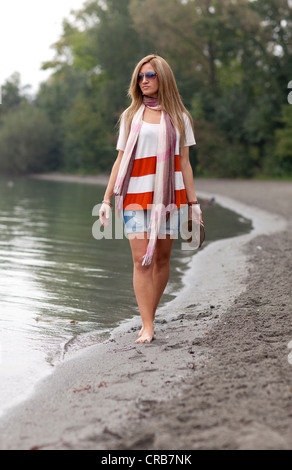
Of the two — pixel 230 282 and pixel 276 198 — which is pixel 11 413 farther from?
pixel 276 198

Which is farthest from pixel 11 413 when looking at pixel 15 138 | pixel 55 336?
pixel 15 138

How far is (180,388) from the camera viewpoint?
304cm

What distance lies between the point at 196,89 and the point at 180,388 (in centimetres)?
3814

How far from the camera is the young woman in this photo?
405 cm

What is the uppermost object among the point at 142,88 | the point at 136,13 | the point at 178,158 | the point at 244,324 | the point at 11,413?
the point at 136,13

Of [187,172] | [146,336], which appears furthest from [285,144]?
[146,336]

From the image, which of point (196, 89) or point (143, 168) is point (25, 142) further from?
point (143, 168)

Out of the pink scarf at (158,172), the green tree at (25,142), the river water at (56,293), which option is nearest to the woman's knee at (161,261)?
the pink scarf at (158,172)

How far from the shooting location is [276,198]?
20047mm

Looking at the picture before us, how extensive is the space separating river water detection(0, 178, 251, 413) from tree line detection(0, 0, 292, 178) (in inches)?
885

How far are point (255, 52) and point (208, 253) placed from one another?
2766 centimetres

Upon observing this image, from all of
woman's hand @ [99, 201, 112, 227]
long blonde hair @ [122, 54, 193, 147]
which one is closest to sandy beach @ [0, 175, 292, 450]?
woman's hand @ [99, 201, 112, 227]

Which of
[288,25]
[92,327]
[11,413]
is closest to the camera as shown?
[11,413]

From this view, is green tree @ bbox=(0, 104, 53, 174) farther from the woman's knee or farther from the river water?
the woman's knee
